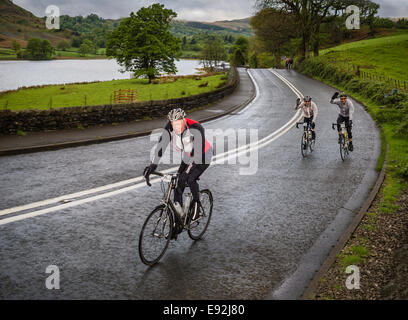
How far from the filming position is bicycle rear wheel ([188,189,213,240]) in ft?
19.5

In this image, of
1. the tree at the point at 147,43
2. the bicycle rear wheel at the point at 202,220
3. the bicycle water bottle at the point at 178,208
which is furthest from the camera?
the tree at the point at 147,43

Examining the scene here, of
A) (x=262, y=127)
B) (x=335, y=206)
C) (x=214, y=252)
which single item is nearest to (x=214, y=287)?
(x=214, y=252)

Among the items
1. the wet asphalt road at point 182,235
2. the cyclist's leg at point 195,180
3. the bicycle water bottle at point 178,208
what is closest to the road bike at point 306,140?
the wet asphalt road at point 182,235

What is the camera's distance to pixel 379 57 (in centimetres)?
5616

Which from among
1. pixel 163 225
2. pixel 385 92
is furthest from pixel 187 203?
pixel 385 92

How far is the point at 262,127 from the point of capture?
59.0 ft

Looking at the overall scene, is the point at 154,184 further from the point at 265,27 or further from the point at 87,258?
the point at 265,27

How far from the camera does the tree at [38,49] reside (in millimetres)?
101344

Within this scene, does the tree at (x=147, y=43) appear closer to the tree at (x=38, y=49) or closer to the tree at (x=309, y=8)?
the tree at (x=309, y=8)

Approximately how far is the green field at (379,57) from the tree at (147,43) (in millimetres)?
25765

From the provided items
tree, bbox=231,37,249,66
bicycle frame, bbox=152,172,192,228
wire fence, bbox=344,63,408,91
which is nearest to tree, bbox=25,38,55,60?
tree, bbox=231,37,249,66

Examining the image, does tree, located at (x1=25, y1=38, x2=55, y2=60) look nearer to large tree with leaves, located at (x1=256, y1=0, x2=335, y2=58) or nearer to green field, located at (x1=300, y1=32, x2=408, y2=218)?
large tree with leaves, located at (x1=256, y1=0, x2=335, y2=58)

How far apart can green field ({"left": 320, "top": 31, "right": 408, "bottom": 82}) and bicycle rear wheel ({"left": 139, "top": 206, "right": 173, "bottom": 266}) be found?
42.7 m

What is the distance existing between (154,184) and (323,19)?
2146 inches
